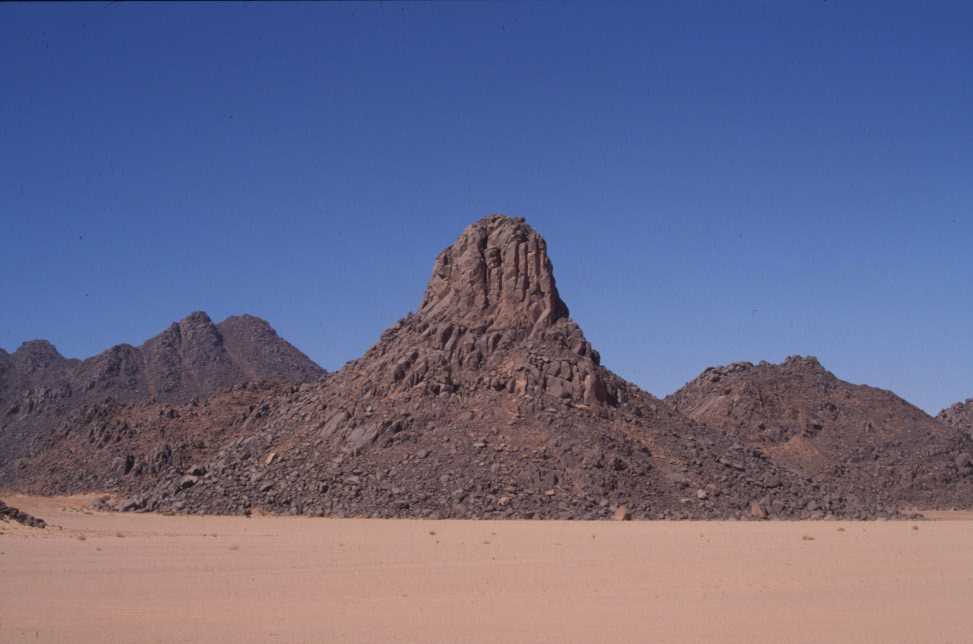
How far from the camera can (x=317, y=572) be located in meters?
21.5

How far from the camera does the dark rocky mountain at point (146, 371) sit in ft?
400

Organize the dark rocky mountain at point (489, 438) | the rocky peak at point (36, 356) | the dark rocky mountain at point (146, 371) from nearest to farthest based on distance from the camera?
the dark rocky mountain at point (489, 438)
the dark rocky mountain at point (146, 371)
the rocky peak at point (36, 356)

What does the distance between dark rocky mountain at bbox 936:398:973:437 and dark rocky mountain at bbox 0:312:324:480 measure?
75.8 m

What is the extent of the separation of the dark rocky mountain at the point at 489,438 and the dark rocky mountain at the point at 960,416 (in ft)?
188

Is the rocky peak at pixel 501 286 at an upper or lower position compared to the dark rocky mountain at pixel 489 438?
upper

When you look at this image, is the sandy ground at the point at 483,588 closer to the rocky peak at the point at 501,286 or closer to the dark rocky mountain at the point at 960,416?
the rocky peak at the point at 501,286

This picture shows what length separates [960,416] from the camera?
354 feet

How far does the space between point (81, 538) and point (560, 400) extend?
28.2 metres

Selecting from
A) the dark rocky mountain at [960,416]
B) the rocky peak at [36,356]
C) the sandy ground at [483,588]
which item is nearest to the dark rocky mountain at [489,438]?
the sandy ground at [483,588]

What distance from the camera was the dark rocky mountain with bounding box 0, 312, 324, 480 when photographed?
12181 cm

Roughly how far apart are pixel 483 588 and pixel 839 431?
73.5 metres

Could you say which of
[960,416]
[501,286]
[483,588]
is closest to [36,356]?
[501,286]

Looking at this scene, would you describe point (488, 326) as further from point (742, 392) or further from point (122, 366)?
point (122, 366)

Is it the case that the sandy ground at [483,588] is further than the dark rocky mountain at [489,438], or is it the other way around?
the dark rocky mountain at [489,438]
